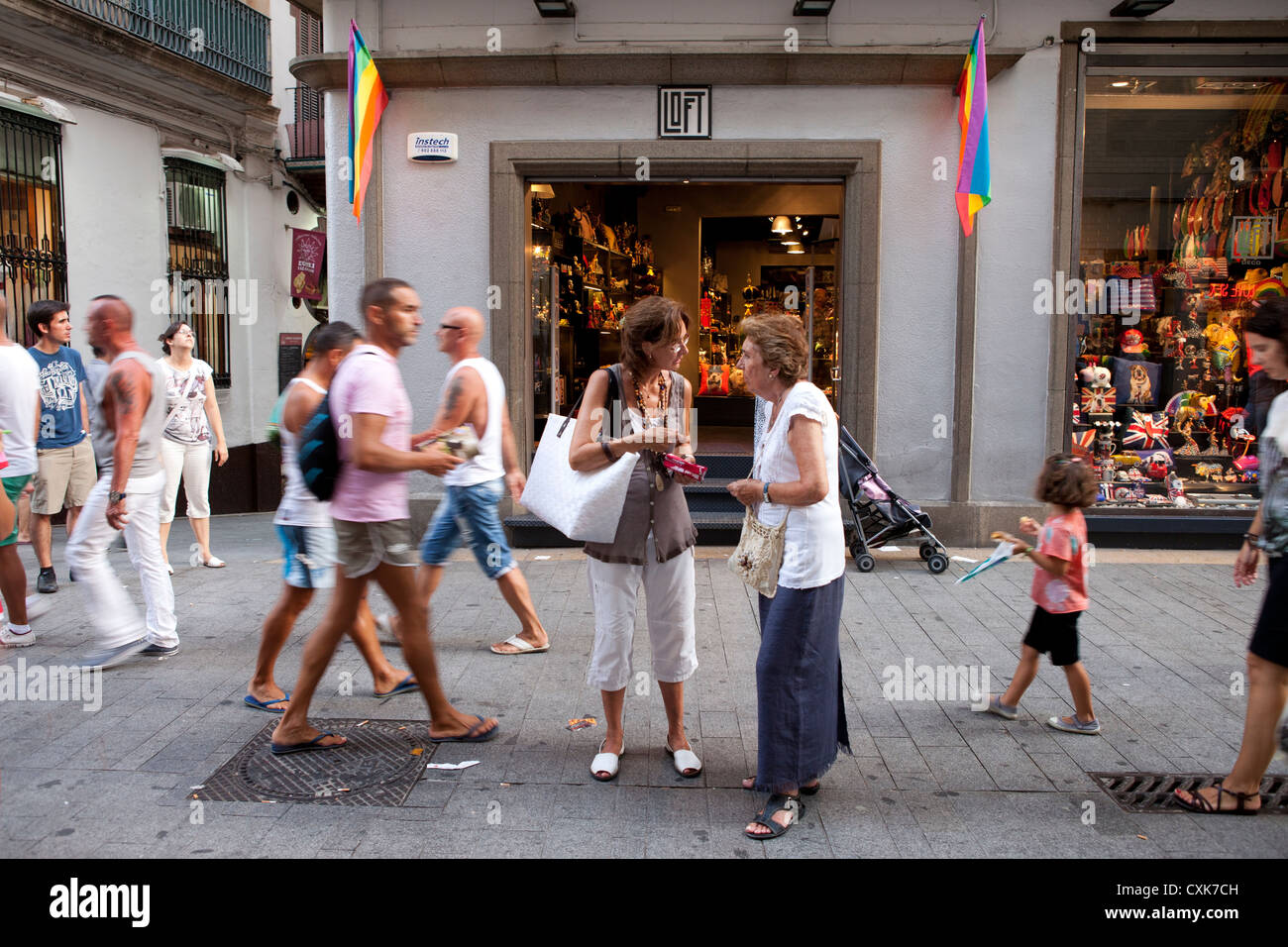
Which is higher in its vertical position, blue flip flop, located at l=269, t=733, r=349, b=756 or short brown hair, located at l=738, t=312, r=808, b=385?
short brown hair, located at l=738, t=312, r=808, b=385

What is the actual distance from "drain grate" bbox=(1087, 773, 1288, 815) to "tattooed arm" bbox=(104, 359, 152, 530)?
4.79m

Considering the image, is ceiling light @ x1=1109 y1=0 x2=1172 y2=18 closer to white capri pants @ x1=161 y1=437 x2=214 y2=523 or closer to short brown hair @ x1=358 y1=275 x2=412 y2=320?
short brown hair @ x1=358 y1=275 x2=412 y2=320

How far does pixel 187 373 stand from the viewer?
7527 mm

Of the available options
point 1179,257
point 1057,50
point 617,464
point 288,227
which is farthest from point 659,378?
point 288,227

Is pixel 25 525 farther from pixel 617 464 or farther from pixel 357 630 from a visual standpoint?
pixel 617 464

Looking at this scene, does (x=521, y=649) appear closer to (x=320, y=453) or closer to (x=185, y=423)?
(x=320, y=453)

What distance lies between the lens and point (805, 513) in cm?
359

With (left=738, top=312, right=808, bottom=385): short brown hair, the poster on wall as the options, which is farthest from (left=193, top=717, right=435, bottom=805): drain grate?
the poster on wall

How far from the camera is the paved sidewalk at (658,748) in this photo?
357cm

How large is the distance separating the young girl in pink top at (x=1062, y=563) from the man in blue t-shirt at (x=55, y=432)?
6397 mm

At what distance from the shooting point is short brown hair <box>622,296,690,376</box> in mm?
3801

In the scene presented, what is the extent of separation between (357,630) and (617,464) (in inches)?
70.0

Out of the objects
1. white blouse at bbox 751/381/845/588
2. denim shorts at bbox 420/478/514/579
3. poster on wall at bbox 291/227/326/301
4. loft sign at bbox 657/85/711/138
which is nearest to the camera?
white blouse at bbox 751/381/845/588

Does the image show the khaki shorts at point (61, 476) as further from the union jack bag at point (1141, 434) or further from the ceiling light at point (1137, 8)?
the ceiling light at point (1137, 8)
